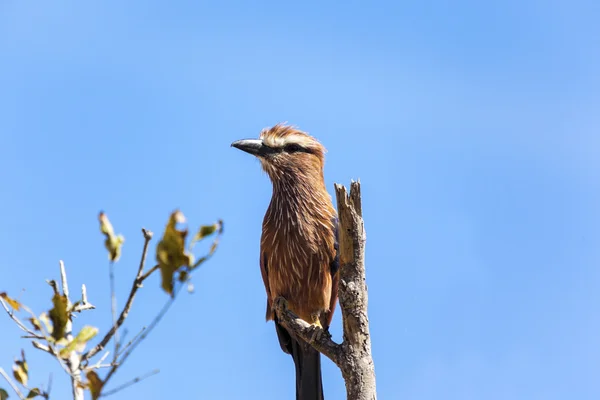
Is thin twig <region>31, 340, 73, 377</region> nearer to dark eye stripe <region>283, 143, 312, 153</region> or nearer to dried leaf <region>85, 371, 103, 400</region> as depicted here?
dried leaf <region>85, 371, 103, 400</region>

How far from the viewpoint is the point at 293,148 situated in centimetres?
627

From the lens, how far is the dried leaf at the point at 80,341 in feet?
7.42

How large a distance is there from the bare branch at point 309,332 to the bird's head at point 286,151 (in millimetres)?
1076

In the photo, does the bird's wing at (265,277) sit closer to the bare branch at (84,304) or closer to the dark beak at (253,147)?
the dark beak at (253,147)

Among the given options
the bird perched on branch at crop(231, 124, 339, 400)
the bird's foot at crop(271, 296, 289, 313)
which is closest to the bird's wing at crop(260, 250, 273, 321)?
the bird perched on branch at crop(231, 124, 339, 400)

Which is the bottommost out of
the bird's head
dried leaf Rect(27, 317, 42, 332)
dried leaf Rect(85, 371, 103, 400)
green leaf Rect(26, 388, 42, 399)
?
dried leaf Rect(85, 371, 103, 400)

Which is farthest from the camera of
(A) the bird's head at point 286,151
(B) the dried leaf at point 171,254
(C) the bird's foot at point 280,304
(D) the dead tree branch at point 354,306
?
(A) the bird's head at point 286,151

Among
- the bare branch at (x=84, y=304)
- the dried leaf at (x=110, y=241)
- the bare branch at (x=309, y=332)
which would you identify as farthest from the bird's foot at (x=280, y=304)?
the dried leaf at (x=110, y=241)

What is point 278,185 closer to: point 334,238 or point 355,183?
point 334,238

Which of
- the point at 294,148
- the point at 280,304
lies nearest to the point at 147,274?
the point at 280,304

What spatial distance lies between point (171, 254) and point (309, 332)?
9.97 ft

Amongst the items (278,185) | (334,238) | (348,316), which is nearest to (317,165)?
(278,185)

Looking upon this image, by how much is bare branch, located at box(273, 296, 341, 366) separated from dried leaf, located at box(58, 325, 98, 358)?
8.26 ft

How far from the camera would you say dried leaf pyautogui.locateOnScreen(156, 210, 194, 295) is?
2.05 m
